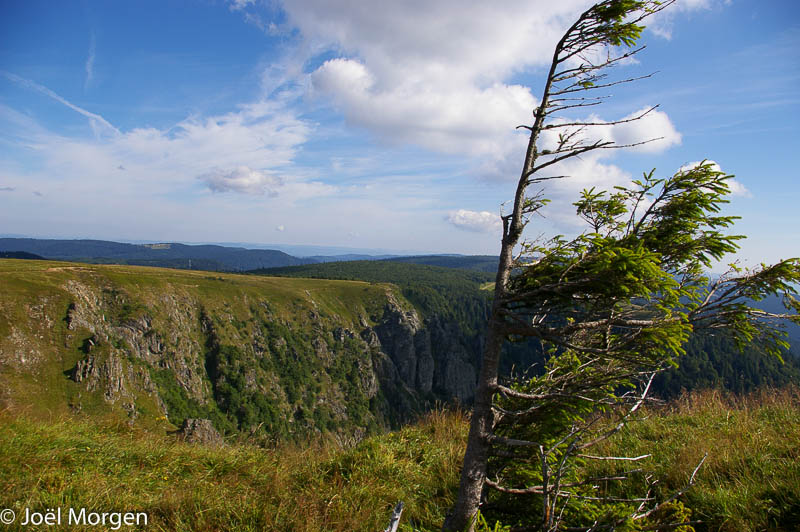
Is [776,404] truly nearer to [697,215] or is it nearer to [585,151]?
[697,215]

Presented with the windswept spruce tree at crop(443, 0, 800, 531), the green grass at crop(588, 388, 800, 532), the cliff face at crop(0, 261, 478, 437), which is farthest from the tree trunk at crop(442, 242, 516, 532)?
the cliff face at crop(0, 261, 478, 437)

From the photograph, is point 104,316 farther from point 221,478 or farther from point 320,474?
point 320,474

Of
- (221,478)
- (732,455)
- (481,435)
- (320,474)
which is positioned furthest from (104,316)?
(732,455)

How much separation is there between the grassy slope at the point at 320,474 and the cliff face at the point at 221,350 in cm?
4846

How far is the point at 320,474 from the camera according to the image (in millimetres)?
5953

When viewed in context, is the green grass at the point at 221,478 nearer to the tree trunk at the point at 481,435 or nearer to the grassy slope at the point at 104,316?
the tree trunk at the point at 481,435

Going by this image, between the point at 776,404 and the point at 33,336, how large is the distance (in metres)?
107

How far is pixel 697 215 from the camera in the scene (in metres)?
4.13

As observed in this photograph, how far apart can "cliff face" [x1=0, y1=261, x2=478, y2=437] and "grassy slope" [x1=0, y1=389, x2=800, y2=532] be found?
48.5 m

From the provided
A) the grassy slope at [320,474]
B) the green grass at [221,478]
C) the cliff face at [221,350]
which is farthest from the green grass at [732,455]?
the cliff face at [221,350]

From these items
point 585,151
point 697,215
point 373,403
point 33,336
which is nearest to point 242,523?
point 585,151

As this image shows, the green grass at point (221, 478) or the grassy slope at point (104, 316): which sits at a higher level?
the green grass at point (221, 478)

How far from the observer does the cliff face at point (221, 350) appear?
238 ft

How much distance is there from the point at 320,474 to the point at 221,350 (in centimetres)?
11600
